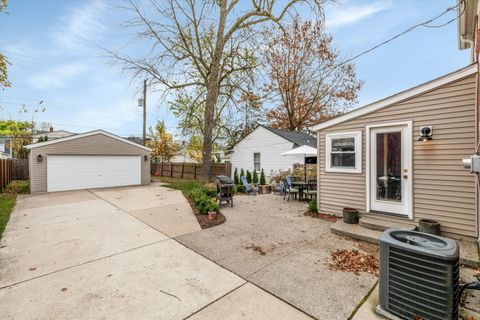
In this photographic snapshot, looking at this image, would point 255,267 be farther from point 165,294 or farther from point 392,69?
point 392,69

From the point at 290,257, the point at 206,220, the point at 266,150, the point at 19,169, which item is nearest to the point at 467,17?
the point at 290,257

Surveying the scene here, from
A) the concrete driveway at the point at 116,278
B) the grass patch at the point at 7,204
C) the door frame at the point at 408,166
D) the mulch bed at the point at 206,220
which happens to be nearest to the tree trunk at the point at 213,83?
the mulch bed at the point at 206,220

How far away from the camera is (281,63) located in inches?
710

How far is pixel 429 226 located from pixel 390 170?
1.34m

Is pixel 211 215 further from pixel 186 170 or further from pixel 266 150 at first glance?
pixel 186 170

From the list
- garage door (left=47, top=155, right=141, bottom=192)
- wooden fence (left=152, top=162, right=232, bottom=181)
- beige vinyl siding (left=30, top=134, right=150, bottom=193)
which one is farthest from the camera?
wooden fence (left=152, top=162, right=232, bottom=181)

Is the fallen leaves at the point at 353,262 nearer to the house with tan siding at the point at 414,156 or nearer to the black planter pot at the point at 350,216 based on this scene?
the black planter pot at the point at 350,216

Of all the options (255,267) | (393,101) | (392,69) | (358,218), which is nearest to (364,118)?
(393,101)

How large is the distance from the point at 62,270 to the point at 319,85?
63.2ft

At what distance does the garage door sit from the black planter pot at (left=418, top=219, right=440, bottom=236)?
1439 centimetres

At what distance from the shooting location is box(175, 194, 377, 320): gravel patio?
2536 millimetres

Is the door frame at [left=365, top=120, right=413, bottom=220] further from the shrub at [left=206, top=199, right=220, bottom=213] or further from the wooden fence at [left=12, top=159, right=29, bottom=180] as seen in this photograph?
the wooden fence at [left=12, top=159, right=29, bottom=180]

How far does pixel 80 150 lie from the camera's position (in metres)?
12.1

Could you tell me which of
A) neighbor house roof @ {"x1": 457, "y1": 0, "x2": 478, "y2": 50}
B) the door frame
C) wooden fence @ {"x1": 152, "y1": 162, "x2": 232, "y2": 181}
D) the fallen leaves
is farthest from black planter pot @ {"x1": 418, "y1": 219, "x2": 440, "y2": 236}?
wooden fence @ {"x1": 152, "y1": 162, "x2": 232, "y2": 181}
